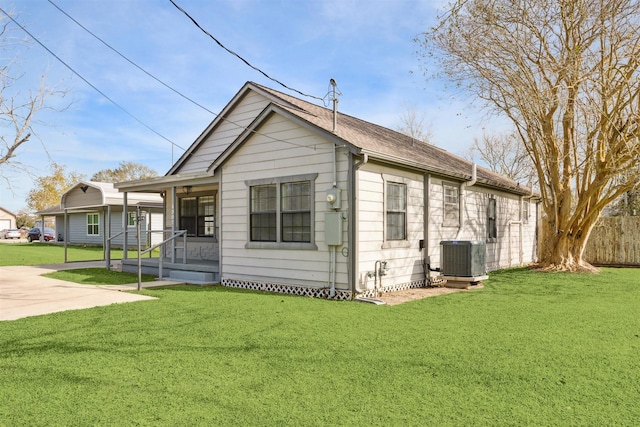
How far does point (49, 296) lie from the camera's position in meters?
8.34

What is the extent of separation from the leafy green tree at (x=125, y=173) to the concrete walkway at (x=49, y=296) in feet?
157

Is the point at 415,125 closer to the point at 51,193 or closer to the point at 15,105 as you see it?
the point at 15,105

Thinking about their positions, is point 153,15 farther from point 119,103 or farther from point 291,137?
point 291,137

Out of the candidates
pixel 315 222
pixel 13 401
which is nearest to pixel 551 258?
pixel 315 222

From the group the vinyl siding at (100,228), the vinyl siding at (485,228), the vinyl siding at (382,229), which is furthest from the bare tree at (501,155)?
the vinyl siding at (382,229)

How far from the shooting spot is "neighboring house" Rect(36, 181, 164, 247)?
24500mm

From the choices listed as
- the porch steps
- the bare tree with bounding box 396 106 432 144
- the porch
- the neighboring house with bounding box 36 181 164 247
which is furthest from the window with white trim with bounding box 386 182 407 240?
the bare tree with bounding box 396 106 432 144

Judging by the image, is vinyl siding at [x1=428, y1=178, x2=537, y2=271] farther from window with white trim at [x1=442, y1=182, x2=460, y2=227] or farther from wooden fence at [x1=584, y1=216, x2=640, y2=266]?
wooden fence at [x1=584, y1=216, x2=640, y2=266]

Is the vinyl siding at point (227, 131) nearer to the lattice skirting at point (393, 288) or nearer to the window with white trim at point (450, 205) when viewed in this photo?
the window with white trim at point (450, 205)

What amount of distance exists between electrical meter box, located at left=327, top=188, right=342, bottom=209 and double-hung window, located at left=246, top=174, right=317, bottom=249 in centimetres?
57

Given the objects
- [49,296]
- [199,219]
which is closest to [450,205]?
[199,219]

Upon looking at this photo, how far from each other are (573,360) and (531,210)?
578 inches

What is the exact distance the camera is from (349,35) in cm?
1107

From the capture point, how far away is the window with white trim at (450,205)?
11.1m
